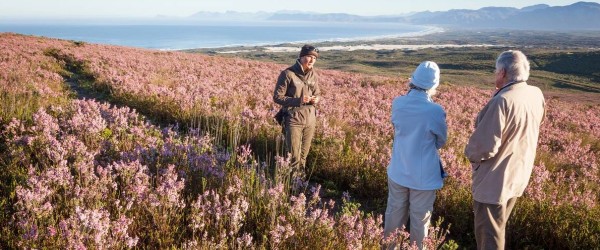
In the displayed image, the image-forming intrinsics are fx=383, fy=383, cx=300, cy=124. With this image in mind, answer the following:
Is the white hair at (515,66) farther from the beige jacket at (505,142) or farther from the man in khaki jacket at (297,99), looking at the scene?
the man in khaki jacket at (297,99)

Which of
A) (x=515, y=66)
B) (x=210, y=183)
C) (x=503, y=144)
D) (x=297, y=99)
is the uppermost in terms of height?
(x=515, y=66)

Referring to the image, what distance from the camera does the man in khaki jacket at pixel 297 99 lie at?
234 inches

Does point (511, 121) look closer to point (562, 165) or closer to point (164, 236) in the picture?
point (164, 236)

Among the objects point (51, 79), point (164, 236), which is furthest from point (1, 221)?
point (51, 79)

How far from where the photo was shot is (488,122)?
3.64 metres

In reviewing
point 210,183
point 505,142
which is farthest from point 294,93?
point 505,142

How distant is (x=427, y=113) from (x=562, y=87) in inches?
2721

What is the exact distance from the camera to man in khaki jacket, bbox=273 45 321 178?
5.95 m

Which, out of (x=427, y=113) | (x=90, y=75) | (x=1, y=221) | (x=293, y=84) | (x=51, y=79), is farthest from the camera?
(x=90, y=75)

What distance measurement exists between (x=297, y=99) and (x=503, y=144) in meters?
3.05

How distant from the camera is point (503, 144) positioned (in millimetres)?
3717

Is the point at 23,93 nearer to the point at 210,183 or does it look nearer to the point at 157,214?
the point at 210,183

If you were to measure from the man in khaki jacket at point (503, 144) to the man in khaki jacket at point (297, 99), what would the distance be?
2775 millimetres

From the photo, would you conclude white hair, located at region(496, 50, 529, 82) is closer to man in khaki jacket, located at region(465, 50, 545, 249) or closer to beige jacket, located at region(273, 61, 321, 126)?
man in khaki jacket, located at region(465, 50, 545, 249)
